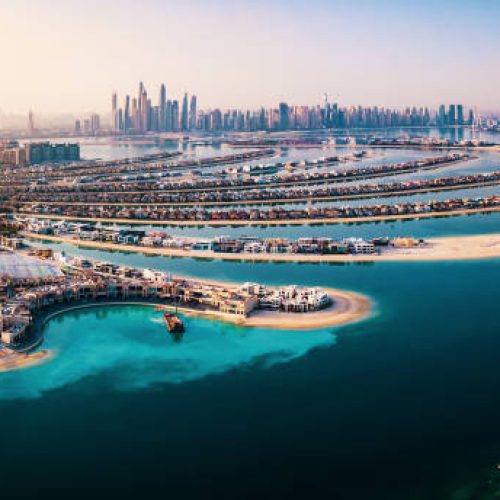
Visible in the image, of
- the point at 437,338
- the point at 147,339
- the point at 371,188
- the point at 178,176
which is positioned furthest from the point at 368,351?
the point at 178,176

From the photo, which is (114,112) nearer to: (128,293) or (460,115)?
(460,115)

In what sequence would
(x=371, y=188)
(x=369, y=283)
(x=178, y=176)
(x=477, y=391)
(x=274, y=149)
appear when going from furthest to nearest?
(x=274, y=149) < (x=178, y=176) < (x=371, y=188) < (x=369, y=283) < (x=477, y=391)

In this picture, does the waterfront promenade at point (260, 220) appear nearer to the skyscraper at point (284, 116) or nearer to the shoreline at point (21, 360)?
the shoreline at point (21, 360)

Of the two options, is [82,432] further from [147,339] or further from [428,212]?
[428,212]

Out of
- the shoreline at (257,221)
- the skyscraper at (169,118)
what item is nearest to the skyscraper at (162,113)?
the skyscraper at (169,118)

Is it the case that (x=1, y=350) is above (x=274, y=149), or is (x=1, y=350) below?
below

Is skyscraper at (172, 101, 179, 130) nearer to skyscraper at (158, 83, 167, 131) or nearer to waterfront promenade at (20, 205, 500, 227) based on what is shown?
skyscraper at (158, 83, 167, 131)

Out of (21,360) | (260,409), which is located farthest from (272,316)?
(21,360)
